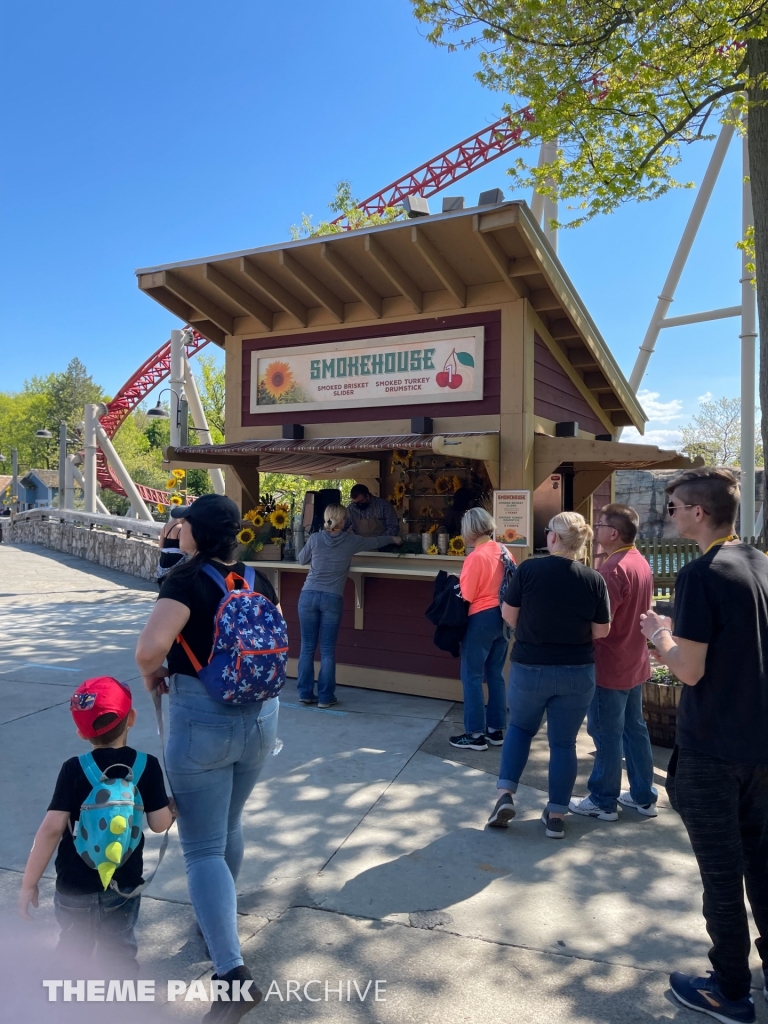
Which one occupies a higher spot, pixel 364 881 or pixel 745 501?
pixel 745 501

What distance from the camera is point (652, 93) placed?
8.66 meters

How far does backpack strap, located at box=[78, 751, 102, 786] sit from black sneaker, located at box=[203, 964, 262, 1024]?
772mm

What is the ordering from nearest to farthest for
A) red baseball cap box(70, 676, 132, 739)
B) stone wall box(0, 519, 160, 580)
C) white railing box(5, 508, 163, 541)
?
1. red baseball cap box(70, 676, 132, 739)
2. stone wall box(0, 519, 160, 580)
3. white railing box(5, 508, 163, 541)

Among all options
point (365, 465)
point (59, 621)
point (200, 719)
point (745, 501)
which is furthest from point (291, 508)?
point (745, 501)

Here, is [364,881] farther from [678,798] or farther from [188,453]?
[188,453]

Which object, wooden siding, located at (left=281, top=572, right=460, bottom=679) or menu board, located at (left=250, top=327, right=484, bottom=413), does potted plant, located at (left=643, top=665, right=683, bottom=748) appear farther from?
menu board, located at (left=250, top=327, right=484, bottom=413)

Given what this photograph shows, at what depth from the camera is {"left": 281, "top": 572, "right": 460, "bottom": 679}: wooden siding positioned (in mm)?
6762

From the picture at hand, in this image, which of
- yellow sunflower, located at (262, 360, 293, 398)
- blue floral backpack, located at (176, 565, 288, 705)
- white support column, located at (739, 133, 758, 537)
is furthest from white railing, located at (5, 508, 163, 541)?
blue floral backpack, located at (176, 565, 288, 705)

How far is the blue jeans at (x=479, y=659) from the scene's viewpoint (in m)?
5.25

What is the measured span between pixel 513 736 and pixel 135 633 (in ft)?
23.9

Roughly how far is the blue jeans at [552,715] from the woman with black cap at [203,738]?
179cm

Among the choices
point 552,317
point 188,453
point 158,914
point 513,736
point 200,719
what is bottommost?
point 158,914

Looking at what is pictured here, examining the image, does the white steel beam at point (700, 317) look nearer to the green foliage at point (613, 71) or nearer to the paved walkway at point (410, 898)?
the green foliage at point (613, 71)

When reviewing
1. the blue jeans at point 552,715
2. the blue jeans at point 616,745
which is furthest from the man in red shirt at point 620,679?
the blue jeans at point 552,715
